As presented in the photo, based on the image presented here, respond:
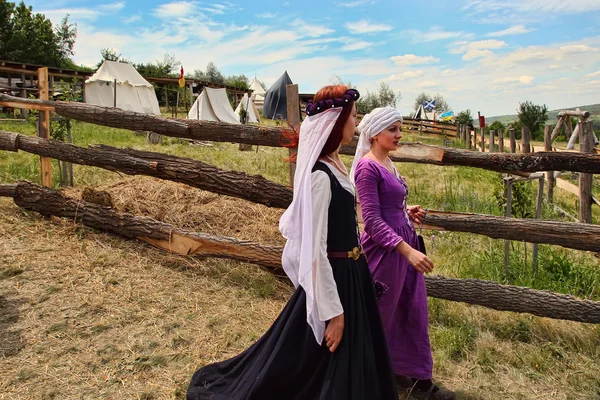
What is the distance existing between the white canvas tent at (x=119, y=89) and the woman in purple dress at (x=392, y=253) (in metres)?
19.5

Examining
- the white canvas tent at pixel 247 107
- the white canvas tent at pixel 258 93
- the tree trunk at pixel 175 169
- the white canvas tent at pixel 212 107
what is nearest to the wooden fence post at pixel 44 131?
the tree trunk at pixel 175 169

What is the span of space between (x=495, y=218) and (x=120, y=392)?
2.92 metres

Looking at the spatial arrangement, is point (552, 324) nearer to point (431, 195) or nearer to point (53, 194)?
point (431, 195)

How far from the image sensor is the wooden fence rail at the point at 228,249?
3391mm

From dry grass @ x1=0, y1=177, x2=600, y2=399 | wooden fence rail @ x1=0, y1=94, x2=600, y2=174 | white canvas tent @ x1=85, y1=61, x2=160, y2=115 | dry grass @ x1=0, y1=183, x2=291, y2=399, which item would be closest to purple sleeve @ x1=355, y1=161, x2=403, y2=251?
dry grass @ x1=0, y1=177, x2=600, y2=399

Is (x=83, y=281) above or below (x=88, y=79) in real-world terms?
below

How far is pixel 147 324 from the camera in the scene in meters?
3.58

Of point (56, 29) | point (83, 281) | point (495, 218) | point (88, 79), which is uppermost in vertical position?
point (56, 29)

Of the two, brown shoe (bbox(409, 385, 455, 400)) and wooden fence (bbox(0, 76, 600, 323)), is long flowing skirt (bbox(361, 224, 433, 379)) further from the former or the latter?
wooden fence (bbox(0, 76, 600, 323))

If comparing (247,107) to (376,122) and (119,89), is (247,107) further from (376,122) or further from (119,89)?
(376,122)

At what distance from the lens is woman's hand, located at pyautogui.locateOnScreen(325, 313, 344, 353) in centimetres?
205

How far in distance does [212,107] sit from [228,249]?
49.5ft

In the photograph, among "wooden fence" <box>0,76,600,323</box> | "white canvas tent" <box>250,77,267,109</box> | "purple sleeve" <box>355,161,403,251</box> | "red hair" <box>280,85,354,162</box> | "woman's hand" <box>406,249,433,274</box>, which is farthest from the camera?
"white canvas tent" <box>250,77,267,109</box>

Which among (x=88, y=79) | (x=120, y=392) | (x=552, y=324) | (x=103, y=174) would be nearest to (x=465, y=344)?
(x=552, y=324)
